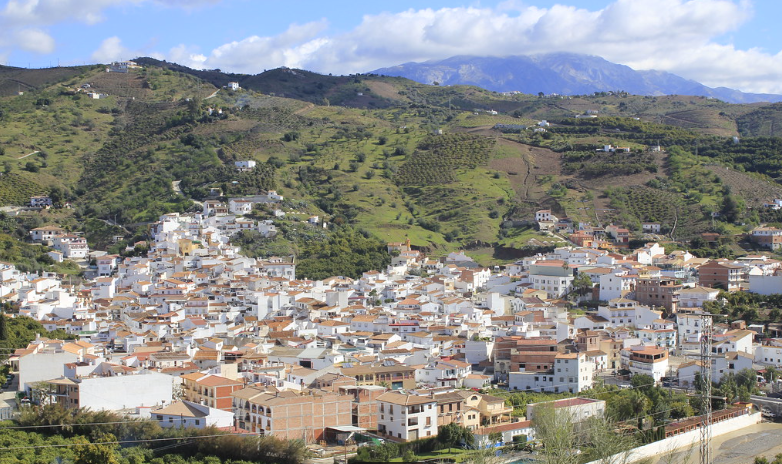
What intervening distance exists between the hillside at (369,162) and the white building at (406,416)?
79.2 feet

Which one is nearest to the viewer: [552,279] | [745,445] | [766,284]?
[745,445]

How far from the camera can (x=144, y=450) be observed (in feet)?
62.7

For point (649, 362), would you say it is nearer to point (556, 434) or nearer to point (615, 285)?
point (615, 285)

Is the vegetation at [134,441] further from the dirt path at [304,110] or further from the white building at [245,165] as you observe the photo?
the dirt path at [304,110]

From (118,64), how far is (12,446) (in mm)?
69248

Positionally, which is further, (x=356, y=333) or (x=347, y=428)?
(x=356, y=333)

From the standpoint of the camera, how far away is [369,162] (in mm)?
60625

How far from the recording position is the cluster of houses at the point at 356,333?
21484mm

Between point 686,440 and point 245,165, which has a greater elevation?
point 245,165

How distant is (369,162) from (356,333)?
100 ft

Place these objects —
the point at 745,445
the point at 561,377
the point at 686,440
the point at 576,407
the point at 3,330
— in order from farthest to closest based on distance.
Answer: the point at 3,330 → the point at 561,377 → the point at 745,445 → the point at 686,440 → the point at 576,407

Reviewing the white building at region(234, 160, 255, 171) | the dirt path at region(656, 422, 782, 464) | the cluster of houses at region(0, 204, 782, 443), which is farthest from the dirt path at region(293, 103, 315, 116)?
the dirt path at region(656, 422, 782, 464)

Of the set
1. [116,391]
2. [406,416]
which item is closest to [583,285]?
[406,416]

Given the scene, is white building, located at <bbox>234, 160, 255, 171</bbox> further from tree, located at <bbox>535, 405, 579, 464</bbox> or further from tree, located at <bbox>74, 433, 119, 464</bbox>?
tree, located at <bbox>74, 433, 119, 464</bbox>
